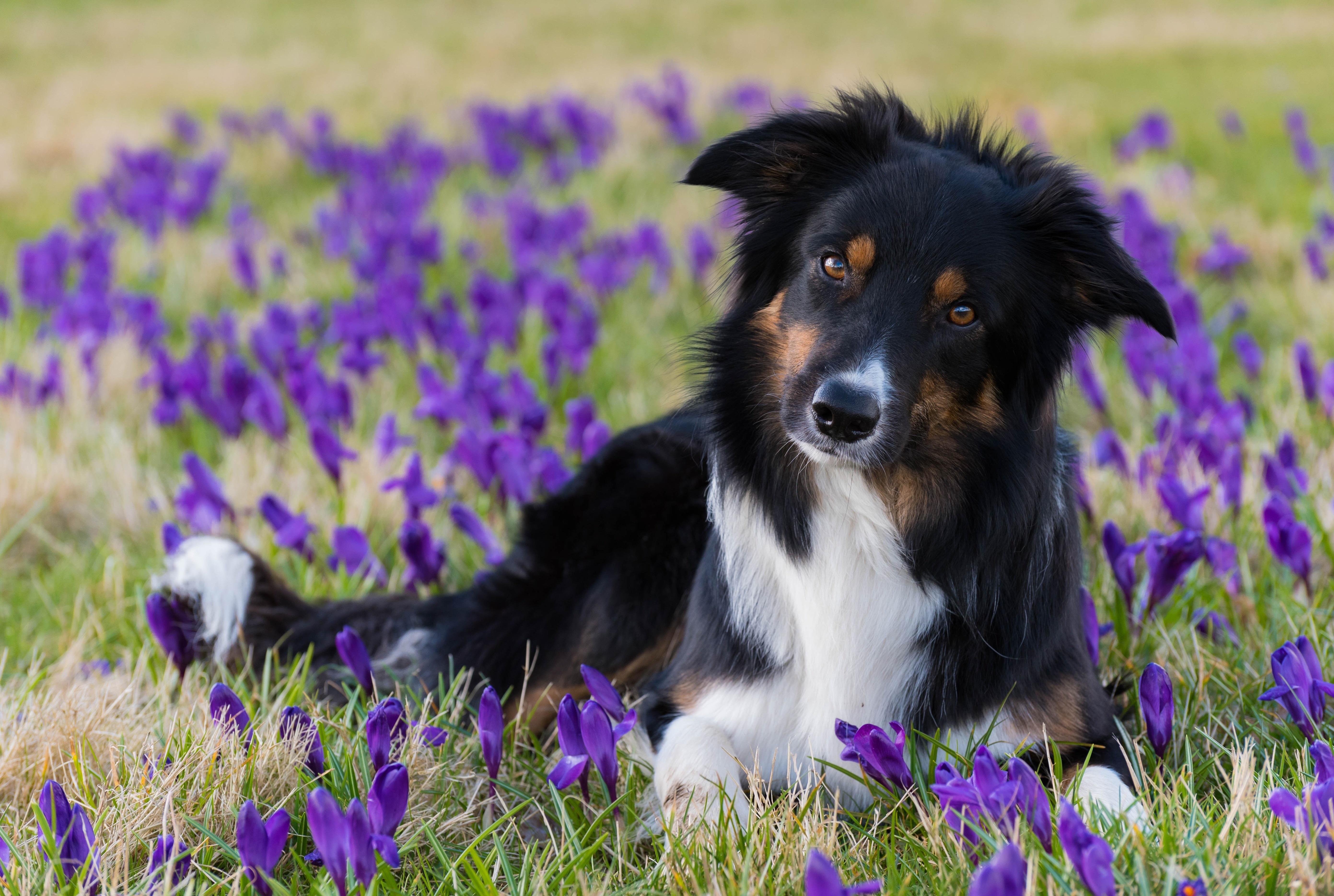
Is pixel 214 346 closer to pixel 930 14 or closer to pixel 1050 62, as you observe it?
pixel 1050 62

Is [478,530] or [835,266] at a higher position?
[835,266]

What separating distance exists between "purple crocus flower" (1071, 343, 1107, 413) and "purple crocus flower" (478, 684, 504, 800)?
10.3ft

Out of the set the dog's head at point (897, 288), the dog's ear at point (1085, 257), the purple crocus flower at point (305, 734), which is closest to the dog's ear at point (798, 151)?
the dog's head at point (897, 288)

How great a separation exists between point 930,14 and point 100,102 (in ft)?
44.1

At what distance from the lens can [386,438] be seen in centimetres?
420

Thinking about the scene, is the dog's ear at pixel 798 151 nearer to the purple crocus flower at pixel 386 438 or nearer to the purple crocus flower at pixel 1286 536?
the purple crocus flower at pixel 1286 536

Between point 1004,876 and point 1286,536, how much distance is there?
1.85 metres

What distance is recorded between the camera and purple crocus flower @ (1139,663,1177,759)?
242cm

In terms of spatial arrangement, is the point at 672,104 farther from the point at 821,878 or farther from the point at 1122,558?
the point at 821,878

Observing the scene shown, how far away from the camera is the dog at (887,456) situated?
2.57m

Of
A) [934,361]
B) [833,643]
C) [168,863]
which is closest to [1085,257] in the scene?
[934,361]

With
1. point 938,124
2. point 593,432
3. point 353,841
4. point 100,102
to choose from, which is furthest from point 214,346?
point 100,102

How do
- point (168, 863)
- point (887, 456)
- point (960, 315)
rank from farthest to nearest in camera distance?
1. point (960, 315)
2. point (887, 456)
3. point (168, 863)

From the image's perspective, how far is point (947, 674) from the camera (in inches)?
106
